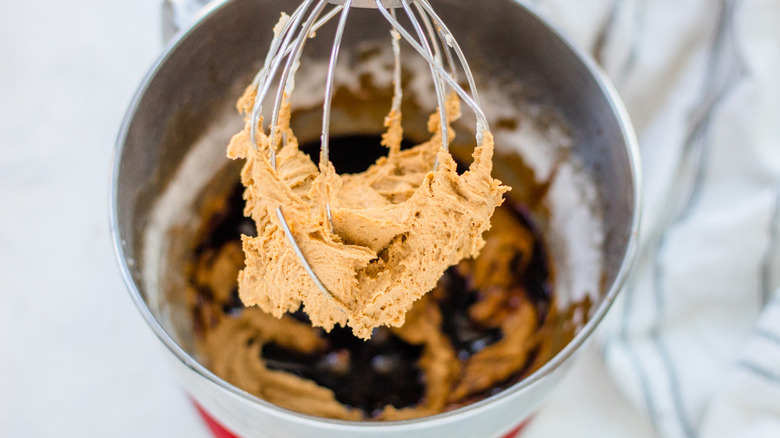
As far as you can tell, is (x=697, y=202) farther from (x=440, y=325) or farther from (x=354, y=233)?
(x=354, y=233)

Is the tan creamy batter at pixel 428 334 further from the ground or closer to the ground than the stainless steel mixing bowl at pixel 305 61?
closer to the ground

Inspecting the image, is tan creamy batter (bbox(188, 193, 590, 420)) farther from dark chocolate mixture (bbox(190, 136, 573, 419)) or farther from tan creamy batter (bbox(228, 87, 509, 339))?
tan creamy batter (bbox(228, 87, 509, 339))

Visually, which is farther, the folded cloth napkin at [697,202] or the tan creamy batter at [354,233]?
the folded cloth napkin at [697,202]

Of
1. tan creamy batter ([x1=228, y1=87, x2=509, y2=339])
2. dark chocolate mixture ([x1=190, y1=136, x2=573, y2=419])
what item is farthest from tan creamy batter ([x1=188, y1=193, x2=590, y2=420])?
tan creamy batter ([x1=228, y1=87, x2=509, y2=339])

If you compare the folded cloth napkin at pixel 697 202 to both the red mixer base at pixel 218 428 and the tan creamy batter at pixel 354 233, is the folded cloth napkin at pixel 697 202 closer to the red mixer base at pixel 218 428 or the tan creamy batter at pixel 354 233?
the red mixer base at pixel 218 428

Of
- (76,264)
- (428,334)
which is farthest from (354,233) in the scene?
(76,264)

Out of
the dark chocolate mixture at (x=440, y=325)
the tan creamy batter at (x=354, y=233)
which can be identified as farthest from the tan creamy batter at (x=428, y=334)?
the tan creamy batter at (x=354, y=233)

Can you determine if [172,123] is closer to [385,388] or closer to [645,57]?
[385,388]
